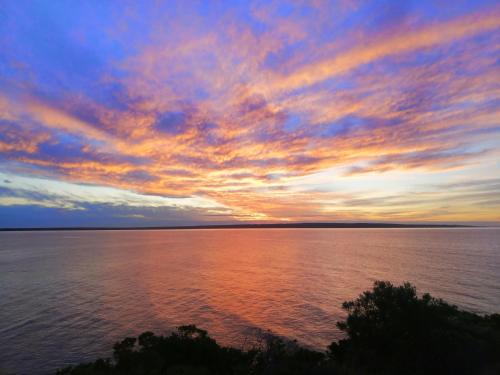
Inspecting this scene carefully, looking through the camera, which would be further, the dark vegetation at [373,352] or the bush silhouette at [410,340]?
the bush silhouette at [410,340]

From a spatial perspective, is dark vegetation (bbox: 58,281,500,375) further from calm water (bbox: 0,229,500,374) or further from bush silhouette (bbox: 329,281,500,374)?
calm water (bbox: 0,229,500,374)

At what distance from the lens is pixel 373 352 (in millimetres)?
19328

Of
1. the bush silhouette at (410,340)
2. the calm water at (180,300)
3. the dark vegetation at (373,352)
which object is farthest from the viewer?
the calm water at (180,300)

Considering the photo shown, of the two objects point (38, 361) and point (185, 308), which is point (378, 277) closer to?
point (185, 308)

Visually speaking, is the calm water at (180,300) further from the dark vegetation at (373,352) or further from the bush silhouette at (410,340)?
the bush silhouette at (410,340)

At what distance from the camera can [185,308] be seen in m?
39.2

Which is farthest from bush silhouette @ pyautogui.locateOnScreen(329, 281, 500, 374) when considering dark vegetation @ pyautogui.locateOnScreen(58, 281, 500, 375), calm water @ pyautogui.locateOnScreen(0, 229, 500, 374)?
calm water @ pyautogui.locateOnScreen(0, 229, 500, 374)

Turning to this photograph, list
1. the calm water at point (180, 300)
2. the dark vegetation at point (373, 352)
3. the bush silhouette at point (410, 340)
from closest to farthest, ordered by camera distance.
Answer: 1. the dark vegetation at point (373, 352)
2. the bush silhouette at point (410, 340)
3. the calm water at point (180, 300)

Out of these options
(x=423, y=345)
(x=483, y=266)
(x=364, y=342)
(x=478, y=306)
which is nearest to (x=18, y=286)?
(x=364, y=342)

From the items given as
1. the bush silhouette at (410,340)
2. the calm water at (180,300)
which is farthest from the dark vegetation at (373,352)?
the calm water at (180,300)

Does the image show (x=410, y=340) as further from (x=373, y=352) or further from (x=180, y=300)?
(x=180, y=300)

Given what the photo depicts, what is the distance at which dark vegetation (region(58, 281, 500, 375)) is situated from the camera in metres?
17.4

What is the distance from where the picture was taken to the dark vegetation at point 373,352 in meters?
17.4

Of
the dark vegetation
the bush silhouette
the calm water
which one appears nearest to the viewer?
the dark vegetation
